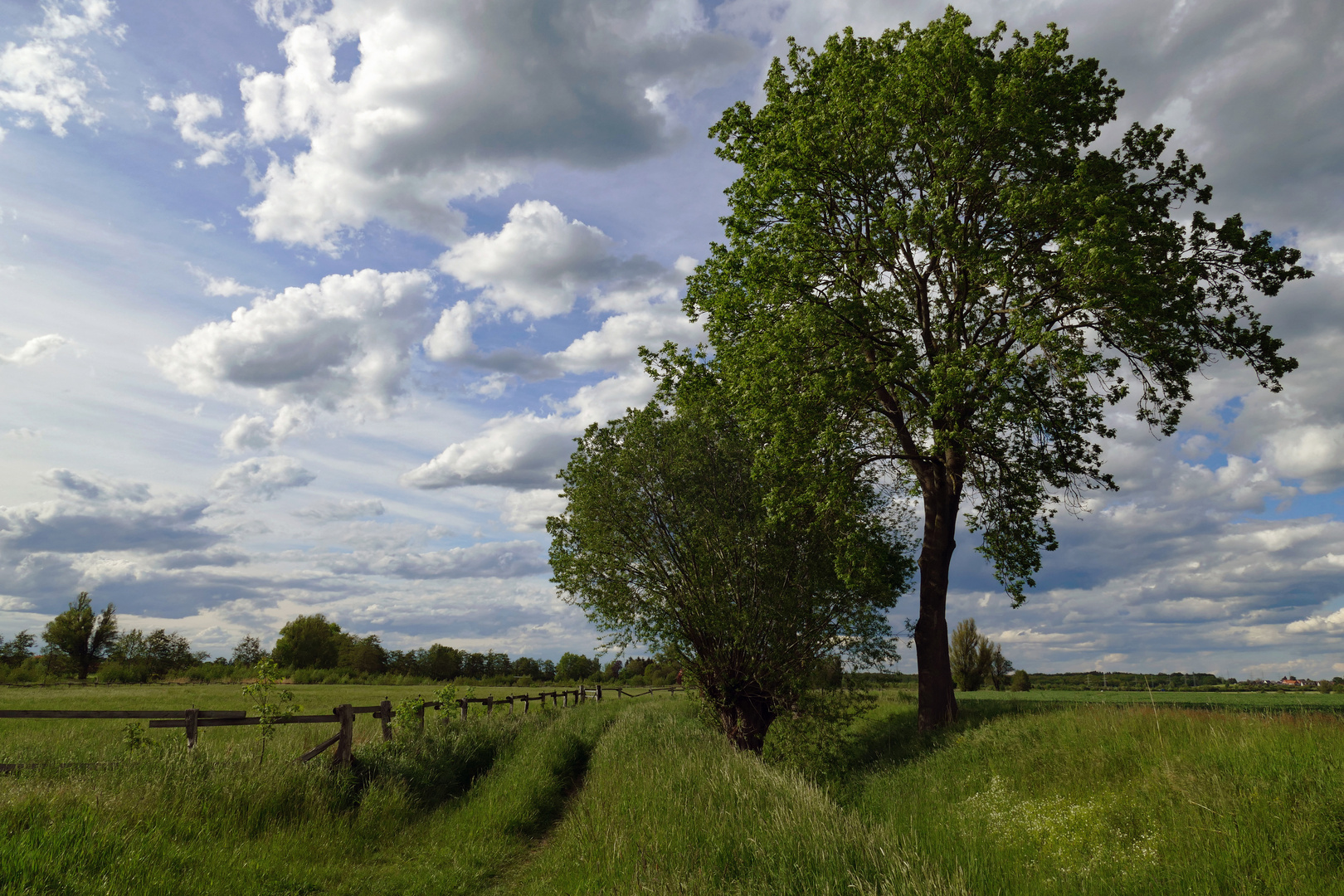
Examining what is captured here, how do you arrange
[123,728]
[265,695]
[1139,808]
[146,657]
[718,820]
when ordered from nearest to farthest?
[718,820] < [1139,808] < [265,695] < [123,728] < [146,657]

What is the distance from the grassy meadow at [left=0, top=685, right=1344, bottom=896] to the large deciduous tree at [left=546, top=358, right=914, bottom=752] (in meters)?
4.03

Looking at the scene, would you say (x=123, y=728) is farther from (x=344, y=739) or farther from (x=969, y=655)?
(x=969, y=655)

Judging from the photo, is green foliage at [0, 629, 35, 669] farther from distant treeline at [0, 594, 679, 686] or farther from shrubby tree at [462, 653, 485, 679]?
shrubby tree at [462, 653, 485, 679]

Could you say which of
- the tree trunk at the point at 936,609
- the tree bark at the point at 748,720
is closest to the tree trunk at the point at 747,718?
the tree bark at the point at 748,720

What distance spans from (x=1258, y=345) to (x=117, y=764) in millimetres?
24002

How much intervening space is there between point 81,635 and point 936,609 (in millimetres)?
102137

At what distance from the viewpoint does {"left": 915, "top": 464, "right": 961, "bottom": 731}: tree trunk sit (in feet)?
57.3

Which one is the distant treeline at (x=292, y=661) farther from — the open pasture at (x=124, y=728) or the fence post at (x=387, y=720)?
the fence post at (x=387, y=720)

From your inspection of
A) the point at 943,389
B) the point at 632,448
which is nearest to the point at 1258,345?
the point at 943,389

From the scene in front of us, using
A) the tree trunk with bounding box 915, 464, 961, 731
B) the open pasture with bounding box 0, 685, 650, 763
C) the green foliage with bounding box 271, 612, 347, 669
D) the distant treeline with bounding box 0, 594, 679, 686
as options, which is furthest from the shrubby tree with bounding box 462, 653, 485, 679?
the tree trunk with bounding box 915, 464, 961, 731

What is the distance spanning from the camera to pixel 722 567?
60.8 ft

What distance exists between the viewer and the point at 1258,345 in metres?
16.1

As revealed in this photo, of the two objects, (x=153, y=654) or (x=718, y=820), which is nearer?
(x=718, y=820)

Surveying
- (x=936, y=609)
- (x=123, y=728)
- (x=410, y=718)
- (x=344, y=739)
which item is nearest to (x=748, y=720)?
(x=936, y=609)
